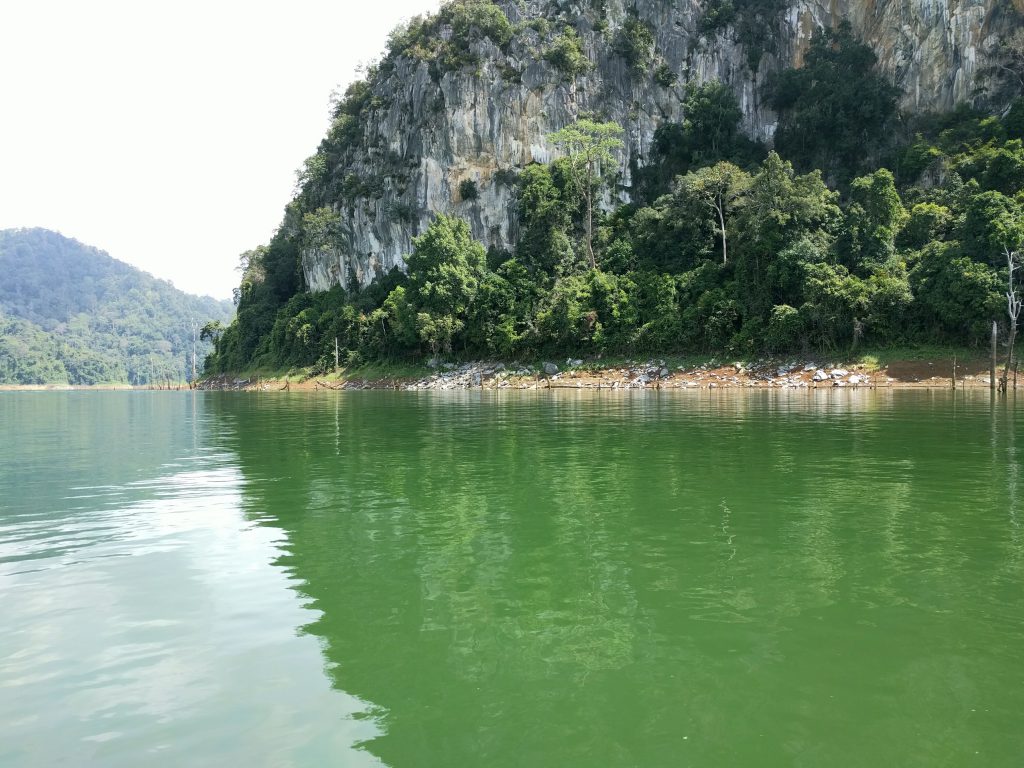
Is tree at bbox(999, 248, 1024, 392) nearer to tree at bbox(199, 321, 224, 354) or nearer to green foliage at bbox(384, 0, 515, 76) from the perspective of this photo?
green foliage at bbox(384, 0, 515, 76)

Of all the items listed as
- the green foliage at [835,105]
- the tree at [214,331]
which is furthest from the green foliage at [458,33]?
the tree at [214,331]

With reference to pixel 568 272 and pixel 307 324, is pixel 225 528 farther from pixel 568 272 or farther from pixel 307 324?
pixel 307 324

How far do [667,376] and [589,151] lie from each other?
31.6 meters

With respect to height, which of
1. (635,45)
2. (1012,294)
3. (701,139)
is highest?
(635,45)

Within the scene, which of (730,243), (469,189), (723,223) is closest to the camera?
(730,243)

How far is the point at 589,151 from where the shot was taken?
254 ft

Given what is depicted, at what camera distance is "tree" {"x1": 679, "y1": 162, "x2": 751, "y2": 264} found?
219 ft

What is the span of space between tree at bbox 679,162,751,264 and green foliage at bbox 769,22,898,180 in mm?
17403

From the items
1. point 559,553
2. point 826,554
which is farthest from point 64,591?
point 826,554

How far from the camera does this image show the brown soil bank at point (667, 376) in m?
49.4

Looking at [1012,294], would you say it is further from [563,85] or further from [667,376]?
[563,85]

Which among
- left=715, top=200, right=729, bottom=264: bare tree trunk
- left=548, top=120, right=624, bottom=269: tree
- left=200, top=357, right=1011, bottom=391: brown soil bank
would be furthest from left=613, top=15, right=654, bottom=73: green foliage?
left=200, top=357, right=1011, bottom=391: brown soil bank

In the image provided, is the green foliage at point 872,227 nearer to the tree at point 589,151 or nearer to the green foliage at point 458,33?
the tree at point 589,151

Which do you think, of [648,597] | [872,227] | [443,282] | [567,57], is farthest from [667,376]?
[648,597]
